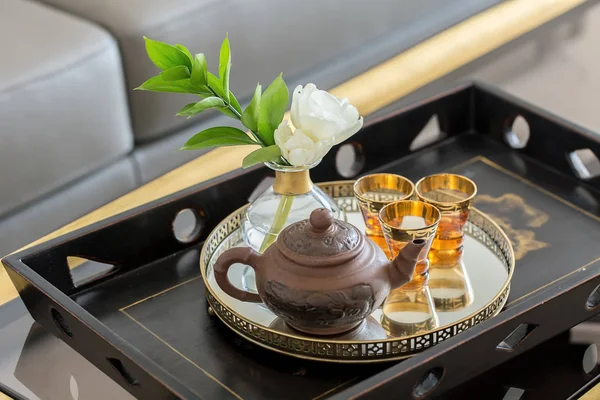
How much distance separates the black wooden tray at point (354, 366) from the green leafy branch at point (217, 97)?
0.19m

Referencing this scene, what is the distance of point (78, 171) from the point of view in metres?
1.61

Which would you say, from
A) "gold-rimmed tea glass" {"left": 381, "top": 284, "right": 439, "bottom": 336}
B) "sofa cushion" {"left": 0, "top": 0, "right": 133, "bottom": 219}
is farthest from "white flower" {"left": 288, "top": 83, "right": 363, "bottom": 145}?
"sofa cushion" {"left": 0, "top": 0, "right": 133, "bottom": 219}

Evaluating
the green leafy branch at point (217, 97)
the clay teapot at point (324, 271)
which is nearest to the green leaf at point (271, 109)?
the green leafy branch at point (217, 97)

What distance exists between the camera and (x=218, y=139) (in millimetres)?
1077

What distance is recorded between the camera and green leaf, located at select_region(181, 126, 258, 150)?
42.1 inches

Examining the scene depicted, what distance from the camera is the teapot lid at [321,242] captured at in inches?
38.2

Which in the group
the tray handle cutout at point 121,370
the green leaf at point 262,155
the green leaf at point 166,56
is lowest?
the tray handle cutout at point 121,370

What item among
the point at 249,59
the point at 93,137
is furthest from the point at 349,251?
the point at 249,59

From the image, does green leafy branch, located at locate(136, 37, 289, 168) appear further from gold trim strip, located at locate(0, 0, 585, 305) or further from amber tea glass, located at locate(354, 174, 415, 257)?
gold trim strip, located at locate(0, 0, 585, 305)

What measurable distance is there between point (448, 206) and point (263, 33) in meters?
0.77

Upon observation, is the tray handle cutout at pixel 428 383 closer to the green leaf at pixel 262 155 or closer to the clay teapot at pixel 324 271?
the clay teapot at pixel 324 271

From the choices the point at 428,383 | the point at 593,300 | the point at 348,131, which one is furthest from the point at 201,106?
the point at 593,300

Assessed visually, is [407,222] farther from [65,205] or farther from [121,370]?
[65,205]

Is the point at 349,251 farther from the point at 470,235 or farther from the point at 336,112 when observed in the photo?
the point at 470,235
